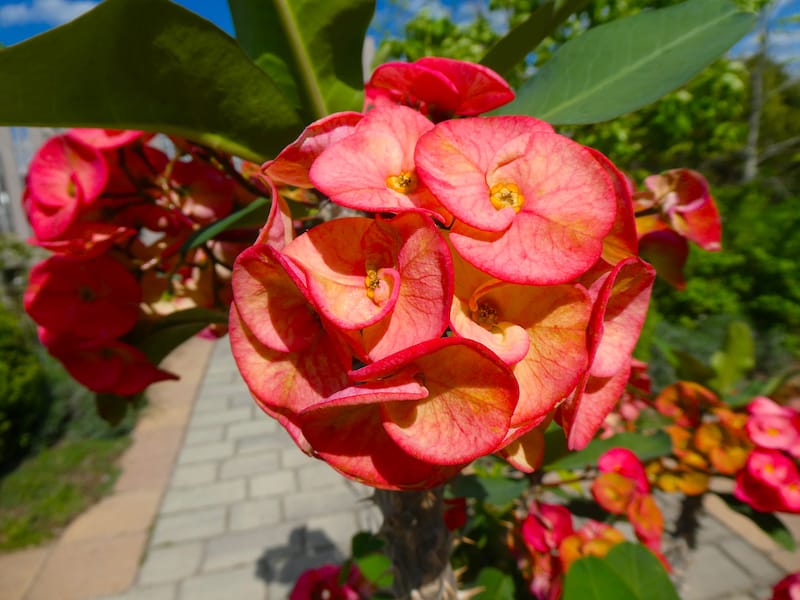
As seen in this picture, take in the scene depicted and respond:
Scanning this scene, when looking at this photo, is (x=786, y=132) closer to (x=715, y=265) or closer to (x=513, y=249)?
(x=715, y=265)

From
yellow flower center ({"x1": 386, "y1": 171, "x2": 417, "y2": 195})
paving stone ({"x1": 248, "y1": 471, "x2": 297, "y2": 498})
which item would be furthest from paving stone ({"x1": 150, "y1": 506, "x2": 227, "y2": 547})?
yellow flower center ({"x1": 386, "y1": 171, "x2": 417, "y2": 195})

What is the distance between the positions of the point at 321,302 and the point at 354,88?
300 mm

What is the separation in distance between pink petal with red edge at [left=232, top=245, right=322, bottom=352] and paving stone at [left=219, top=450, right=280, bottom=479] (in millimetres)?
3202

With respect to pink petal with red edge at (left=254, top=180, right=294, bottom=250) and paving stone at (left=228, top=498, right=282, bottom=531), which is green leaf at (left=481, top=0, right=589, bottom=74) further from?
paving stone at (left=228, top=498, right=282, bottom=531)

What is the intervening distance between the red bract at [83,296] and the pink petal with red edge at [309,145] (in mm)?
259

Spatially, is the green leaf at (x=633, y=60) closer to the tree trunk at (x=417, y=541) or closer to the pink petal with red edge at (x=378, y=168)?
the pink petal with red edge at (x=378, y=168)

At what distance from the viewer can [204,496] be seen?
3100 millimetres

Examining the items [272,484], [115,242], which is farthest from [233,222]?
[272,484]

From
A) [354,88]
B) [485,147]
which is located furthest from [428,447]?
[354,88]

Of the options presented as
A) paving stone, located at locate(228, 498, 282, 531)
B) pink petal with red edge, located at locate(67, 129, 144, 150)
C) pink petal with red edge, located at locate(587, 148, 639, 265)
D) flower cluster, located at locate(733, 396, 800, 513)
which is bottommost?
paving stone, located at locate(228, 498, 282, 531)

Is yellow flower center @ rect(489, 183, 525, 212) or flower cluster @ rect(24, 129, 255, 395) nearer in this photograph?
yellow flower center @ rect(489, 183, 525, 212)

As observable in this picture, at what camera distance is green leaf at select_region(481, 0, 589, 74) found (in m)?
0.54

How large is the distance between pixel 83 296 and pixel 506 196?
1.48 ft

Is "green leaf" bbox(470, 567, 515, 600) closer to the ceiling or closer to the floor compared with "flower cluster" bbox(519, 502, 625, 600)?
closer to the floor
